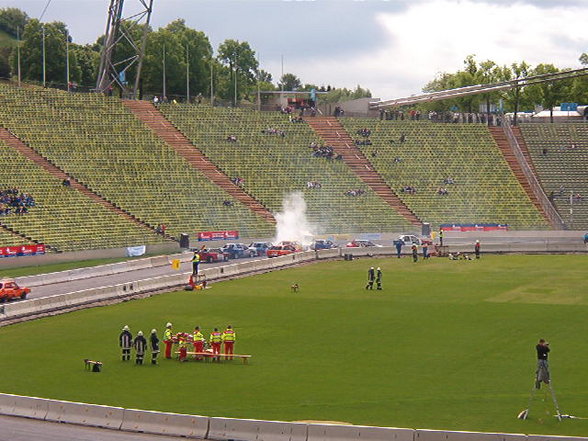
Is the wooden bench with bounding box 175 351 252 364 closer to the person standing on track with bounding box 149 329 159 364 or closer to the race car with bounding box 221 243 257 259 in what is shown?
the person standing on track with bounding box 149 329 159 364

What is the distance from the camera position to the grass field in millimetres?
30047

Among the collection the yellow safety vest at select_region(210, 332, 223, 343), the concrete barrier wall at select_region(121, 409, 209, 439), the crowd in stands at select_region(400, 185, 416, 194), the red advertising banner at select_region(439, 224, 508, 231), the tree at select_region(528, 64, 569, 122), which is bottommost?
the concrete barrier wall at select_region(121, 409, 209, 439)

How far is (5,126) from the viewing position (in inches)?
3723

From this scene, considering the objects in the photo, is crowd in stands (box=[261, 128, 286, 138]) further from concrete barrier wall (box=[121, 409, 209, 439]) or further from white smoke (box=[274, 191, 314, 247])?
concrete barrier wall (box=[121, 409, 209, 439])

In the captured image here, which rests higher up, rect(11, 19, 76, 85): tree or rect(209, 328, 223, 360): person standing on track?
rect(11, 19, 76, 85): tree

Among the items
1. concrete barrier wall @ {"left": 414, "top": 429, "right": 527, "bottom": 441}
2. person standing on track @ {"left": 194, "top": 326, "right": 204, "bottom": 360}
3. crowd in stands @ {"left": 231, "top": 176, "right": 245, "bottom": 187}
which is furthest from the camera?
crowd in stands @ {"left": 231, "top": 176, "right": 245, "bottom": 187}

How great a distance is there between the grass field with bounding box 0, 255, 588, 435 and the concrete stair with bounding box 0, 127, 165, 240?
2595cm

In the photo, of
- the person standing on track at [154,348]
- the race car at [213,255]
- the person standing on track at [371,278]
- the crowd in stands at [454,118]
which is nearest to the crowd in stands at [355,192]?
the crowd in stands at [454,118]

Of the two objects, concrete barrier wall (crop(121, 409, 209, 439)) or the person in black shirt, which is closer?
concrete barrier wall (crop(121, 409, 209, 439))

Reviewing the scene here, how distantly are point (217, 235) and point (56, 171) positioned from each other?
575 inches

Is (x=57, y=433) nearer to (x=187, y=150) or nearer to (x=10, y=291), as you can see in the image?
(x=10, y=291)

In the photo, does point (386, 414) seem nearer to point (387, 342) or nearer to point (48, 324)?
point (387, 342)

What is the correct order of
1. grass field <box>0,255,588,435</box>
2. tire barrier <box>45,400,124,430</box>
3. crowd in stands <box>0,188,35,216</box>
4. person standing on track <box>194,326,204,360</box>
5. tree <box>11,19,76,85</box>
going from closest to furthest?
tire barrier <box>45,400,124,430</box> < grass field <box>0,255,588,435</box> < person standing on track <box>194,326,204,360</box> < crowd in stands <box>0,188,35,216</box> < tree <box>11,19,76,85</box>

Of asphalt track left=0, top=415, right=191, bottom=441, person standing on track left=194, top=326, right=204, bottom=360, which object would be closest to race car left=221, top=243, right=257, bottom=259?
person standing on track left=194, top=326, right=204, bottom=360
